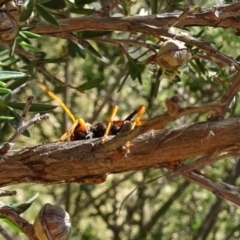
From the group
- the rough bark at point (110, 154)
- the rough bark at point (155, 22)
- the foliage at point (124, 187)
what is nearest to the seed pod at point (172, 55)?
the rough bark at point (155, 22)

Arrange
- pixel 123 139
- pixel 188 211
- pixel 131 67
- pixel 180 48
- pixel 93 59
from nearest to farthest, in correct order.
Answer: pixel 123 139 → pixel 180 48 → pixel 131 67 → pixel 93 59 → pixel 188 211

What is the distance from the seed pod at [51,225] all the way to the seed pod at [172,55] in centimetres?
30

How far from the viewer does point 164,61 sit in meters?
1.12

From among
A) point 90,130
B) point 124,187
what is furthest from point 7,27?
point 124,187

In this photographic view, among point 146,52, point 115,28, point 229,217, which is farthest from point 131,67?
point 229,217

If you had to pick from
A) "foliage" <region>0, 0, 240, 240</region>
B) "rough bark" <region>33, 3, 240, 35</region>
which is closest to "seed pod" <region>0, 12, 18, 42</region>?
"rough bark" <region>33, 3, 240, 35</region>

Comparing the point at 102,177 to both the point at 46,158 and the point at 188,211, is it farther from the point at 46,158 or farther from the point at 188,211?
the point at 188,211

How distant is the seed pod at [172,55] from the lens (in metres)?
1.10

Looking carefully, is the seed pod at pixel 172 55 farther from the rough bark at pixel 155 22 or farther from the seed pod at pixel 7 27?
the seed pod at pixel 7 27

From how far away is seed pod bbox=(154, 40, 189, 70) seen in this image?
110 cm

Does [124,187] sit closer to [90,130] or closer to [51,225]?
Answer: [90,130]

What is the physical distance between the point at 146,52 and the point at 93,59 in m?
1.20

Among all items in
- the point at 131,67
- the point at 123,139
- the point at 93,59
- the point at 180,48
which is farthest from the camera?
the point at 93,59

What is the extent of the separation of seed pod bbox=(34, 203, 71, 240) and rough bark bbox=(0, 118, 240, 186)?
53mm
